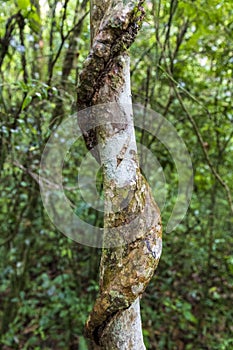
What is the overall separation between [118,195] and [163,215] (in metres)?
Result: 1.49

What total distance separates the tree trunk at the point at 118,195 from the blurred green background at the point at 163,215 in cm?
113

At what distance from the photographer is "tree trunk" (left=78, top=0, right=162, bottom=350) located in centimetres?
70

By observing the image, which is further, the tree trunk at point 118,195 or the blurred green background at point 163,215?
the blurred green background at point 163,215

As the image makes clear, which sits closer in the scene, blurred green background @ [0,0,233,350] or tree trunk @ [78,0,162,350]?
tree trunk @ [78,0,162,350]

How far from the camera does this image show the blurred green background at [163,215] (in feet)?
6.37

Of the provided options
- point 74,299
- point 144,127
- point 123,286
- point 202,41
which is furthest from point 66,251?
point 123,286

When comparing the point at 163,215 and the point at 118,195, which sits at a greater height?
the point at 163,215

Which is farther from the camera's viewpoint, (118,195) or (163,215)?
(163,215)

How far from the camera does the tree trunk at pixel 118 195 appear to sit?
0.70 metres

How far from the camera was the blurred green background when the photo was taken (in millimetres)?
1941

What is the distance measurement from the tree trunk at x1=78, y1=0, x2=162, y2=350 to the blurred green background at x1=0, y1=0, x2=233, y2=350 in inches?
44.5

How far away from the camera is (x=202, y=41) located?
75.2 inches

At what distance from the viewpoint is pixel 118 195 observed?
2.32ft

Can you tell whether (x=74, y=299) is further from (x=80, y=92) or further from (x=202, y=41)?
(x=80, y=92)
